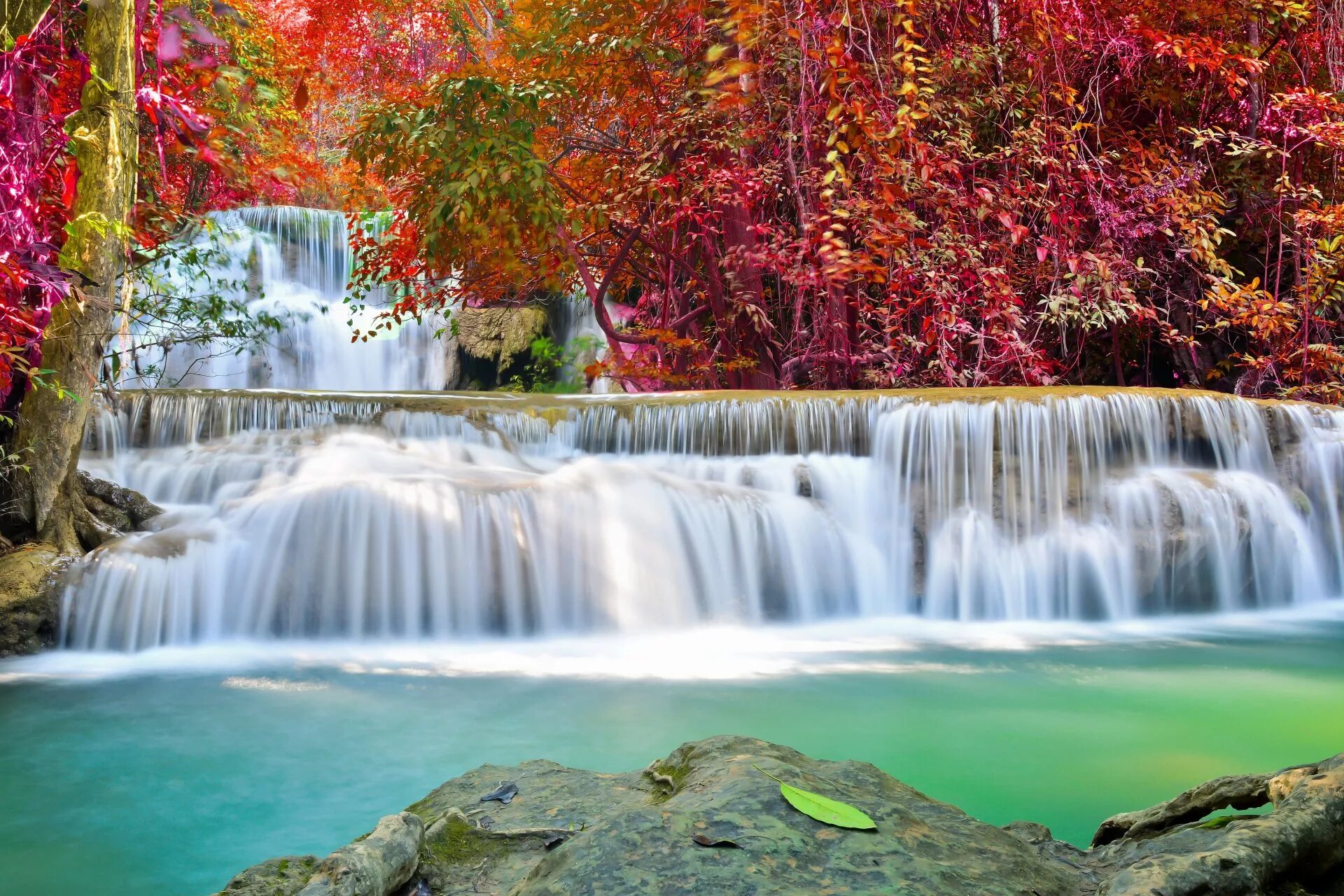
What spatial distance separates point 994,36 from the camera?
871 centimetres

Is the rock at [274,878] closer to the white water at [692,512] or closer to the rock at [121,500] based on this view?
the white water at [692,512]

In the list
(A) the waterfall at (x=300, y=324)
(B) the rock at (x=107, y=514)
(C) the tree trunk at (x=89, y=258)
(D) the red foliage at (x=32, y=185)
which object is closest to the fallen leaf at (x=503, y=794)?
(D) the red foliage at (x=32, y=185)

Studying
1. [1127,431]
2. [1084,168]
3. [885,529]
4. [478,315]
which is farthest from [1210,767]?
[478,315]

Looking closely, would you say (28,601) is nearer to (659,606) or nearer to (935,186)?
(659,606)

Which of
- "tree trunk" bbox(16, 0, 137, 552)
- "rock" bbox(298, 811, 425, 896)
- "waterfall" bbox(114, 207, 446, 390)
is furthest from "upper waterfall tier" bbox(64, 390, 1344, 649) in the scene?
"waterfall" bbox(114, 207, 446, 390)

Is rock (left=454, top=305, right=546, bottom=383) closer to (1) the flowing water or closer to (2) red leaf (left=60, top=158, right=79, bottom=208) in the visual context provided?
(1) the flowing water

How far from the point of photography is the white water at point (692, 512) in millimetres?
5207

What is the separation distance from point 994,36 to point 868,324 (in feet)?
8.78

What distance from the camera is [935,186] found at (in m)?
8.12

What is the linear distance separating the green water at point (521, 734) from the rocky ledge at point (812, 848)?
119 cm

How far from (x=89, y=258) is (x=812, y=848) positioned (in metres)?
4.73

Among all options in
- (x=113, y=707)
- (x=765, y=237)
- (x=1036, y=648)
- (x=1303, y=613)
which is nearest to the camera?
(x=113, y=707)

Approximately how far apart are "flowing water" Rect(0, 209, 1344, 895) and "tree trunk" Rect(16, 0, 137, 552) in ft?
1.68

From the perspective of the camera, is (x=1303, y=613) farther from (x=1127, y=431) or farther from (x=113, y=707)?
(x=113, y=707)
